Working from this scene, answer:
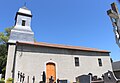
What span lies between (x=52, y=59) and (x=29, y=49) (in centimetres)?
331

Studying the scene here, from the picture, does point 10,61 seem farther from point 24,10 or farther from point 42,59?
point 24,10

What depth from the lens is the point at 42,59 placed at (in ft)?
53.8

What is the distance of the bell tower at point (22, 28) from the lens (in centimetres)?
1891

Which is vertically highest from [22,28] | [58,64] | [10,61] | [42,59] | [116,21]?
[22,28]

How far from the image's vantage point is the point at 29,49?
16.1 metres

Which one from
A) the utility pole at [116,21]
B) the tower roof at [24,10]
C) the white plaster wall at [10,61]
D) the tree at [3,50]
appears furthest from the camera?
the tree at [3,50]

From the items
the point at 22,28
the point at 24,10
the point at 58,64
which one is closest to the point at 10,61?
the point at 22,28

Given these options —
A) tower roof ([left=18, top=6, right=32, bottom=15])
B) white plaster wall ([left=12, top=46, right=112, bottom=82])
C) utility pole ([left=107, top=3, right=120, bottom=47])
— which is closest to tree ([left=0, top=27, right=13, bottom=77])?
tower roof ([left=18, top=6, right=32, bottom=15])

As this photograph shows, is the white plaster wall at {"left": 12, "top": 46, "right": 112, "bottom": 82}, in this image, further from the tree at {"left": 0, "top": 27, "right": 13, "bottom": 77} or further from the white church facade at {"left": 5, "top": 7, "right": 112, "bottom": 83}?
the tree at {"left": 0, "top": 27, "right": 13, "bottom": 77}

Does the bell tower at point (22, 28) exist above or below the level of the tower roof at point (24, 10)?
below

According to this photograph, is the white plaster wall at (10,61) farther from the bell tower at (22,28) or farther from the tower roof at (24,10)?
the tower roof at (24,10)

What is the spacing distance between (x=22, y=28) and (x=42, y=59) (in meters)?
6.82

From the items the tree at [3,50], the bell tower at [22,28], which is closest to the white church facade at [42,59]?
the bell tower at [22,28]

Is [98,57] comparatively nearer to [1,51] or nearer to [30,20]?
[30,20]
